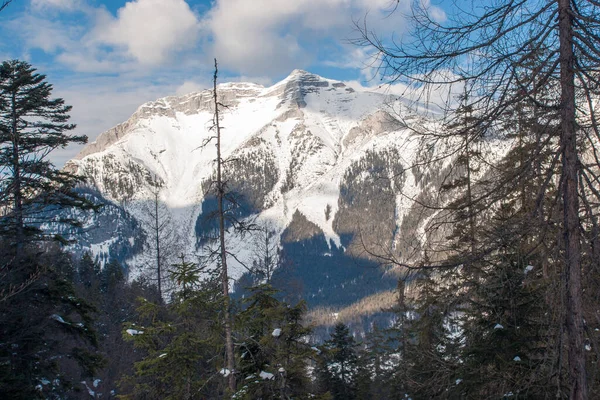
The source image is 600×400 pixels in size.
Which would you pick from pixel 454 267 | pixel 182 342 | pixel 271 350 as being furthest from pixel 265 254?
pixel 454 267

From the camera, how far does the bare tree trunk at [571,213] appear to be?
3725 millimetres

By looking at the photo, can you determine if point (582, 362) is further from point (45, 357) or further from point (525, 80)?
point (45, 357)

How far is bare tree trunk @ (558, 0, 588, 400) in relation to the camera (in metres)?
3.72

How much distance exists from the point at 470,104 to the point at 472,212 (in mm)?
1078

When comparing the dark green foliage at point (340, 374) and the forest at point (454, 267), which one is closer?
the forest at point (454, 267)

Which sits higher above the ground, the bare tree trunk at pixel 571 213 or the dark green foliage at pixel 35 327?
the bare tree trunk at pixel 571 213

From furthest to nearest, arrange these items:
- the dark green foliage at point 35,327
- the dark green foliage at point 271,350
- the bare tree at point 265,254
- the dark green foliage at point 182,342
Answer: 1. the bare tree at point 265,254
2. the dark green foliage at point 182,342
3. the dark green foliage at point 271,350
4. the dark green foliage at point 35,327

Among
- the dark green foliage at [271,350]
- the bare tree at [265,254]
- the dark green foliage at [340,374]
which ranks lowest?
the dark green foliage at [340,374]

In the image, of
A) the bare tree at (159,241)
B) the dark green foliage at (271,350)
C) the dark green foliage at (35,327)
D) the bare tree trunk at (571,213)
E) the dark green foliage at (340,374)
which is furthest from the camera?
the dark green foliage at (340,374)

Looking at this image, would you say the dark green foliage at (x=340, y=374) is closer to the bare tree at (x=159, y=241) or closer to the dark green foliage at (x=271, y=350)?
the bare tree at (x=159, y=241)

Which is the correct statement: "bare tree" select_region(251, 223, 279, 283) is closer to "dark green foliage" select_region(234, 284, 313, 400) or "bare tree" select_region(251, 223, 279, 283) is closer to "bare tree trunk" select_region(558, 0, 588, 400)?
"dark green foliage" select_region(234, 284, 313, 400)

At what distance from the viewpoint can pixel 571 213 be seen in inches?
150

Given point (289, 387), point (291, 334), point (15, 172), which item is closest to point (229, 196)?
point (291, 334)

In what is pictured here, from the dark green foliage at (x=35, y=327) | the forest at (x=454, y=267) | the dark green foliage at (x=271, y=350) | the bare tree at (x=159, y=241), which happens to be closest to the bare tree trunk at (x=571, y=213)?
the forest at (x=454, y=267)
